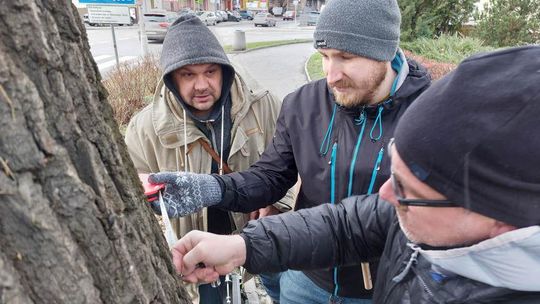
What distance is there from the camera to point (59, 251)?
699 mm

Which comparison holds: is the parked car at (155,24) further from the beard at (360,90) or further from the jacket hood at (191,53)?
the beard at (360,90)

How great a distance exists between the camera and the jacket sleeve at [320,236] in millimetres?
1529

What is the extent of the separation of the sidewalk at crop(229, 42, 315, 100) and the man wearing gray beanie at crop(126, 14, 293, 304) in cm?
660

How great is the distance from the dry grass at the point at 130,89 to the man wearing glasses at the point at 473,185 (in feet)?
17.9

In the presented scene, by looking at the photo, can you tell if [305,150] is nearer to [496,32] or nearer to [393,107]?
[393,107]

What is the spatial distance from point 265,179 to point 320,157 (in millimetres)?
313

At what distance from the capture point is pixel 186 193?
1771 mm

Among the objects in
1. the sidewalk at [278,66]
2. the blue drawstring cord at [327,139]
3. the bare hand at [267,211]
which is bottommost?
the sidewalk at [278,66]

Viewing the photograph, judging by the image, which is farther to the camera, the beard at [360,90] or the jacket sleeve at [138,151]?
the jacket sleeve at [138,151]

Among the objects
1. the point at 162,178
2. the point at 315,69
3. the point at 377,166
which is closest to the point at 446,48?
the point at 315,69

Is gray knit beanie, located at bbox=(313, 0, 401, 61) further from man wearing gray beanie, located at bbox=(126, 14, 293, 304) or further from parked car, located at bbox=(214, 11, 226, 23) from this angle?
parked car, located at bbox=(214, 11, 226, 23)

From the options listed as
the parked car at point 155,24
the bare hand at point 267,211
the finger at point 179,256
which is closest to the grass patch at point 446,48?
the bare hand at point 267,211

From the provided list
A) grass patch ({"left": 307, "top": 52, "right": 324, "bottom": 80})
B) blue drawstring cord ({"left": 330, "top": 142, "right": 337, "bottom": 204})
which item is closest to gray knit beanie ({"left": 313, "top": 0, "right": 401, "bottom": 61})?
blue drawstring cord ({"left": 330, "top": 142, "right": 337, "bottom": 204})

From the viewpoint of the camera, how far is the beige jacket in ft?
7.24
